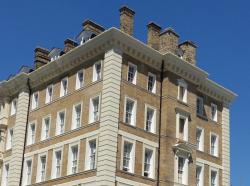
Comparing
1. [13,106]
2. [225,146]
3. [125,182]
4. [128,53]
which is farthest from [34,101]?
[225,146]

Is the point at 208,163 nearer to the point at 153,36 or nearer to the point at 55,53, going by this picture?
the point at 153,36

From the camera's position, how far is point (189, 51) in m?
51.3

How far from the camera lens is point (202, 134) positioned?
50594 millimetres

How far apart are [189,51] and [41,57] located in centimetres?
1548

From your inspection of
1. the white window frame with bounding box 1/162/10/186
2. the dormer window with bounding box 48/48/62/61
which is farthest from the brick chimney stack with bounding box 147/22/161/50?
the white window frame with bounding box 1/162/10/186

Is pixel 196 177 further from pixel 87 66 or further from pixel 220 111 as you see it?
pixel 87 66

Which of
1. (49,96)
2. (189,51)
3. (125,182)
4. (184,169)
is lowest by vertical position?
(125,182)

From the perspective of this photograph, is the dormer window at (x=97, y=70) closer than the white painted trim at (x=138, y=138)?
No

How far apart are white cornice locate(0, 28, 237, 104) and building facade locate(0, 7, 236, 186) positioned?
3.6 inches

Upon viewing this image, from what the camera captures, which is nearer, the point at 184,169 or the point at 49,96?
the point at 184,169

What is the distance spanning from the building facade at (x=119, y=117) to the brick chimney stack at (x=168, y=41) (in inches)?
3.7

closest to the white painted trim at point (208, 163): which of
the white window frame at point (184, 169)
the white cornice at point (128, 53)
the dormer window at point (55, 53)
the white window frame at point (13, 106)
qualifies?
the white window frame at point (184, 169)

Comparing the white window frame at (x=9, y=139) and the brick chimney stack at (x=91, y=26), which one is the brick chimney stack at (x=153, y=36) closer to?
the brick chimney stack at (x=91, y=26)

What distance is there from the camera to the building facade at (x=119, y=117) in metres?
42.6
